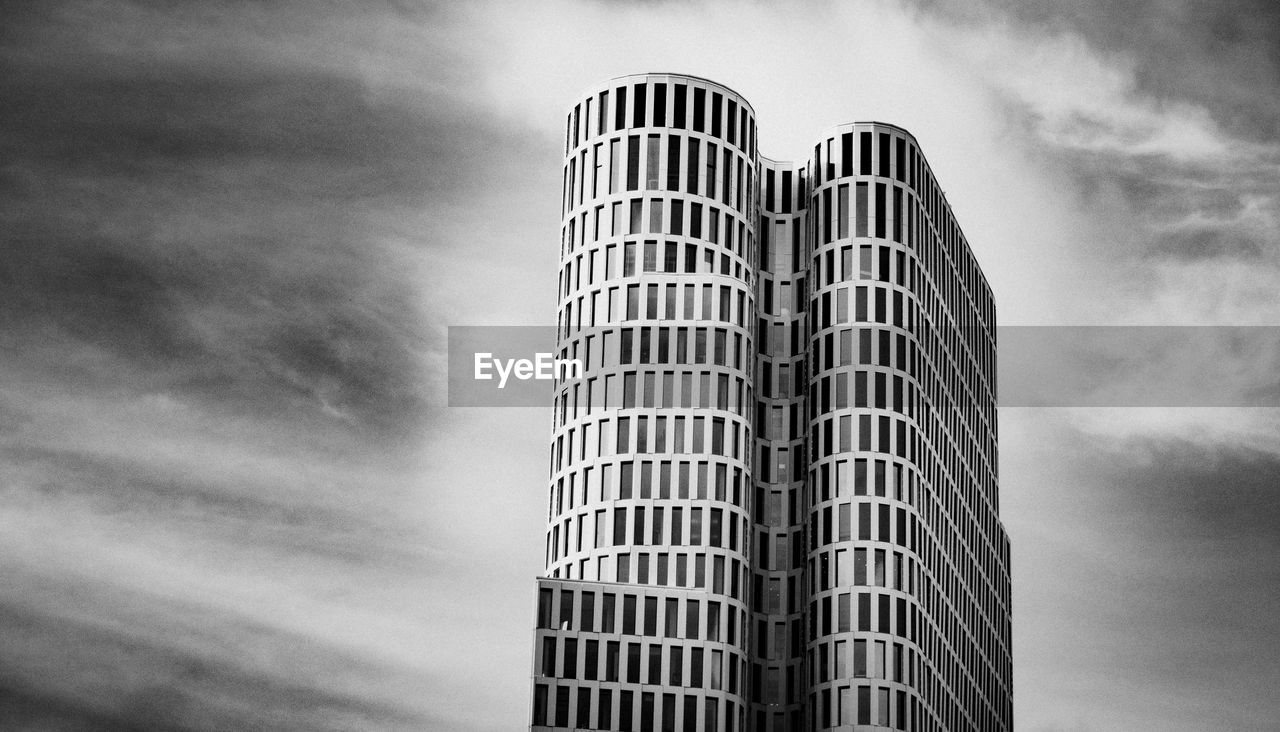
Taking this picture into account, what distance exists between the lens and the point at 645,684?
157125 millimetres

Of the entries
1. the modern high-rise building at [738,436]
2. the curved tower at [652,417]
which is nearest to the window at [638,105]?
the curved tower at [652,417]

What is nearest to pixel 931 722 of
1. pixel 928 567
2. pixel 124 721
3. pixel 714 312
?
pixel 928 567

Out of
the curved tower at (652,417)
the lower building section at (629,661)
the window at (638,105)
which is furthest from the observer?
the window at (638,105)

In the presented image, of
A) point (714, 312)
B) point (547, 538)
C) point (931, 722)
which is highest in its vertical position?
point (714, 312)

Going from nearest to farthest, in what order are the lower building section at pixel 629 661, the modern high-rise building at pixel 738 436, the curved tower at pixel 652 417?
the lower building section at pixel 629 661, the curved tower at pixel 652 417, the modern high-rise building at pixel 738 436

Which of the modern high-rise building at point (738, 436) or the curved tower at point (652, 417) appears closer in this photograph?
the curved tower at point (652, 417)

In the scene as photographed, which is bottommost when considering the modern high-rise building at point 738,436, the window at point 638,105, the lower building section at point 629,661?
the lower building section at point 629,661

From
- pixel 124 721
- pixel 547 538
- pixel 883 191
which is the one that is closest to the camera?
pixel 547 538

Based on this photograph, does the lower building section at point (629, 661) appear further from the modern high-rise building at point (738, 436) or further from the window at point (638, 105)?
the window at point (638, 105)

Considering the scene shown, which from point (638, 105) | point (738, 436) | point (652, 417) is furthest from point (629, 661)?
point (638, 105)

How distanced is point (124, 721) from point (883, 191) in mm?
92222

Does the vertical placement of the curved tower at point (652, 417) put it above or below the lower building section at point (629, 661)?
above

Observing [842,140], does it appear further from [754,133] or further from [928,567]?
[928,567]

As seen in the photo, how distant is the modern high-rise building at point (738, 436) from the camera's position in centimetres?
15975
